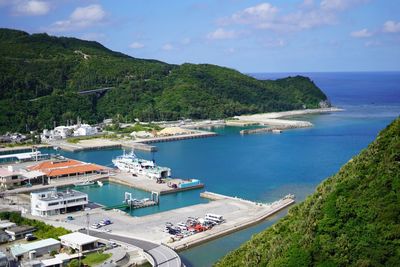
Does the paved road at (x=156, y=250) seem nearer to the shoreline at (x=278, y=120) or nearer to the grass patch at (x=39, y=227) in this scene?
the grass patch at (x=39, y=227)

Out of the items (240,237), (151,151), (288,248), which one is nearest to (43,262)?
(240,237)

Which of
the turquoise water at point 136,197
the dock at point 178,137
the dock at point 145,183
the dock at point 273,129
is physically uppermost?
the dock at point 273,129

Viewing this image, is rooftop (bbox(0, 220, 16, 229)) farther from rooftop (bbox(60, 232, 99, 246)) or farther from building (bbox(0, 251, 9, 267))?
building (bbox(0, 251, 9, 267))

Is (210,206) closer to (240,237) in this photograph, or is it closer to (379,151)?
(240,237)

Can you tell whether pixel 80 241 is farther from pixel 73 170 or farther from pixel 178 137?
pixel 178 137

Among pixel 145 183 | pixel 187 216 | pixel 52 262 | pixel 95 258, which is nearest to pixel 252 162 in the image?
pixel 145 183

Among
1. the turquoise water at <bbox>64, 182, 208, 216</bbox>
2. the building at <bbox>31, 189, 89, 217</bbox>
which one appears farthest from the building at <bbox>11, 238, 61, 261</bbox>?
the turquoise water at <bbox>64, 182, 208, 216</bbox>

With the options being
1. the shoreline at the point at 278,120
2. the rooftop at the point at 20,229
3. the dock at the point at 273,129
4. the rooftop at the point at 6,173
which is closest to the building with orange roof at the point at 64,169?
the rooftop at the point at 6,173
